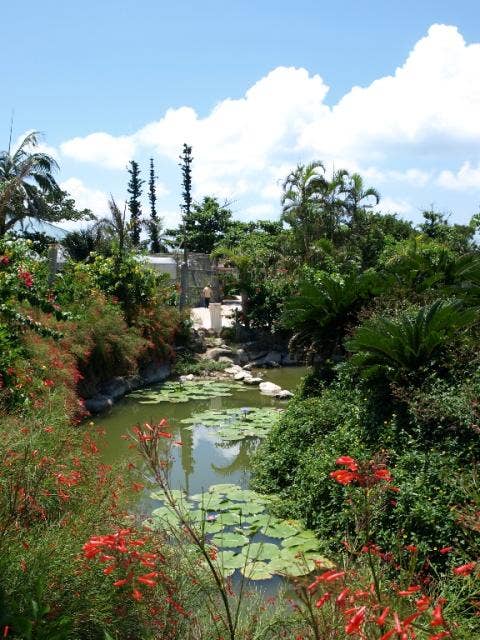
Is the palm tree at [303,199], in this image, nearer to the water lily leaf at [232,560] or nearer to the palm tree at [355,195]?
the palm tree at [355,195]

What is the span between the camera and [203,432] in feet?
33.2

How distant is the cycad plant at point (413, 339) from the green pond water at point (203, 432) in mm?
2007

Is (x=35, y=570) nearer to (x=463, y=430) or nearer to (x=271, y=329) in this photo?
(x=463, y=430)

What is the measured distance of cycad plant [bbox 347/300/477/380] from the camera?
20.0 feet

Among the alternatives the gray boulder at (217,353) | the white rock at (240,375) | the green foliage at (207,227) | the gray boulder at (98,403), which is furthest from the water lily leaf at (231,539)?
the green foliage at (207,227)

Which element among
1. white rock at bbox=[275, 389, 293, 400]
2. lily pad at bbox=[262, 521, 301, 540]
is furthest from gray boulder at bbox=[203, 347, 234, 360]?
lily pad at bbox=[262, 521, 301, 540]

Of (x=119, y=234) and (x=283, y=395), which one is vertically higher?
(x=119, y=234)

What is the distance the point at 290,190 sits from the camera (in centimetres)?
2270

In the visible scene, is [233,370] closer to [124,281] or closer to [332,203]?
[124,281]

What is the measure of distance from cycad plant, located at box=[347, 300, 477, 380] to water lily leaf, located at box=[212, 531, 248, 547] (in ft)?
6.67

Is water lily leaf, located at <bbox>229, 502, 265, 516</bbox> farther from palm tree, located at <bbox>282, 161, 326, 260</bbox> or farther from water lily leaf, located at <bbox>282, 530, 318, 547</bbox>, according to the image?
palm tree, located at <bbox>282, 161, 326, 260</bbox>

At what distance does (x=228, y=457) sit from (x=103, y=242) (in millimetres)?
16005

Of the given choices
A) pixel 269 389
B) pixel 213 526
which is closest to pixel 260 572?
pixel 213 526

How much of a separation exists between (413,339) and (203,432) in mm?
4919
